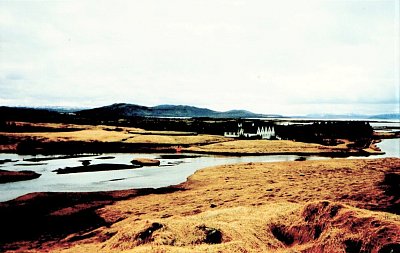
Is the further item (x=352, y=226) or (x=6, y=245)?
(x=6, y=245)

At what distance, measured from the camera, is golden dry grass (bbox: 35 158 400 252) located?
8.45 metres

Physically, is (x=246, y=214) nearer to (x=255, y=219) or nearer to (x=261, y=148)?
(x=255, y=219)

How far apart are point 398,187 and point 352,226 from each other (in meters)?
8.33

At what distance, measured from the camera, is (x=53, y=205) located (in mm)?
15352

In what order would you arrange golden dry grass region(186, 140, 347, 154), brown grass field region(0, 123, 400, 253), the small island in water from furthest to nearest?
1. golden dry grass region(186, 140, 347, 154)
2. the small island in water
3. brown grass field region(0, 123, 400, 253)

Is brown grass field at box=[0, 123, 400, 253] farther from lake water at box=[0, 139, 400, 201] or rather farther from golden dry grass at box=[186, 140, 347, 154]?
golden dry grass at box=[186, 140, 347, 154]

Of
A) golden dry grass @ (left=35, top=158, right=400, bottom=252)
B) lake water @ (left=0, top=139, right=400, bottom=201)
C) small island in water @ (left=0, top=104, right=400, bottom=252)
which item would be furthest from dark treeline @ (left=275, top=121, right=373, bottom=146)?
golden dry grass @ (left=35, top=158, right=400, bottom=252)

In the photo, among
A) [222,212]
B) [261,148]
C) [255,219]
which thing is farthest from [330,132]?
[255,219]

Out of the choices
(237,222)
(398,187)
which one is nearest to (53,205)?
(237,222)

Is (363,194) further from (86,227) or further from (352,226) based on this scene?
(86,227)

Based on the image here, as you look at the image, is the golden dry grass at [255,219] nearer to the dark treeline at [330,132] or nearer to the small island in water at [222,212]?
the small island in water at [222,212]

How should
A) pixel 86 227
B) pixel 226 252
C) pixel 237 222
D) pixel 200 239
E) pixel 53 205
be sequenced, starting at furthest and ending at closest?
pixel 53 205 < pixel 86 227 < pixel 237 222 < pixel 200 239 < pixel 226 252

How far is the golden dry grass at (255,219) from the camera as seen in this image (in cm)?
845

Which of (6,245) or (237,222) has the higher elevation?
(237,222)
